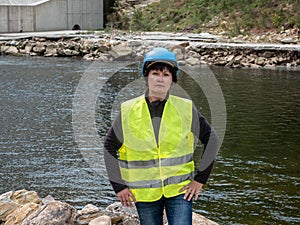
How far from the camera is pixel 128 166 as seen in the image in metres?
4.53

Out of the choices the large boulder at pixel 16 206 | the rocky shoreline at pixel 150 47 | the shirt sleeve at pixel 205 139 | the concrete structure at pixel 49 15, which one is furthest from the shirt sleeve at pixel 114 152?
the concrete structure at pixel 49 15

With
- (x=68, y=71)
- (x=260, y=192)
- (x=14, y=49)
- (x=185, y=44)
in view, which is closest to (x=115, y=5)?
(x=14, y=49)

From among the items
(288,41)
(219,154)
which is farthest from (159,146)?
(288,41)

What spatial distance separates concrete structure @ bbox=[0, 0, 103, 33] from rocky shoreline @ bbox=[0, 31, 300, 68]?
276cm

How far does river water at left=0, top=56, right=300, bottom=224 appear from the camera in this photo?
9.74 m

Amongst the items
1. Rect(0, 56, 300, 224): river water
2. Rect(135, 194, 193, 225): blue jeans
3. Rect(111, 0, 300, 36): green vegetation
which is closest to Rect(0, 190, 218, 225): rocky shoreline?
Rect(0, 56, 300, 224): river water

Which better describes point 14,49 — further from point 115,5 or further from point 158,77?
point 158,77

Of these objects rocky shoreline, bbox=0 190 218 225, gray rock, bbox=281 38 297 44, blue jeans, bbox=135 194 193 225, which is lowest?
rocky shoreline, bbox=0 190 218 225

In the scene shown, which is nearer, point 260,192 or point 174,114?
point 174,114

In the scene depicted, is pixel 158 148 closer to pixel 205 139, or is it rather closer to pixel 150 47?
pixel 205 139

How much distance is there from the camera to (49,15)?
43.3 metres

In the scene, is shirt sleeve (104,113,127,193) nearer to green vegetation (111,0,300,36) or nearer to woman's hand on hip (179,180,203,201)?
woman's hand on hip (179,180,203,201)

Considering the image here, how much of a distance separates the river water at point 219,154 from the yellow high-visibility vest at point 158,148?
4.62 m

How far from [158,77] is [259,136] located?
10286 millimetres
